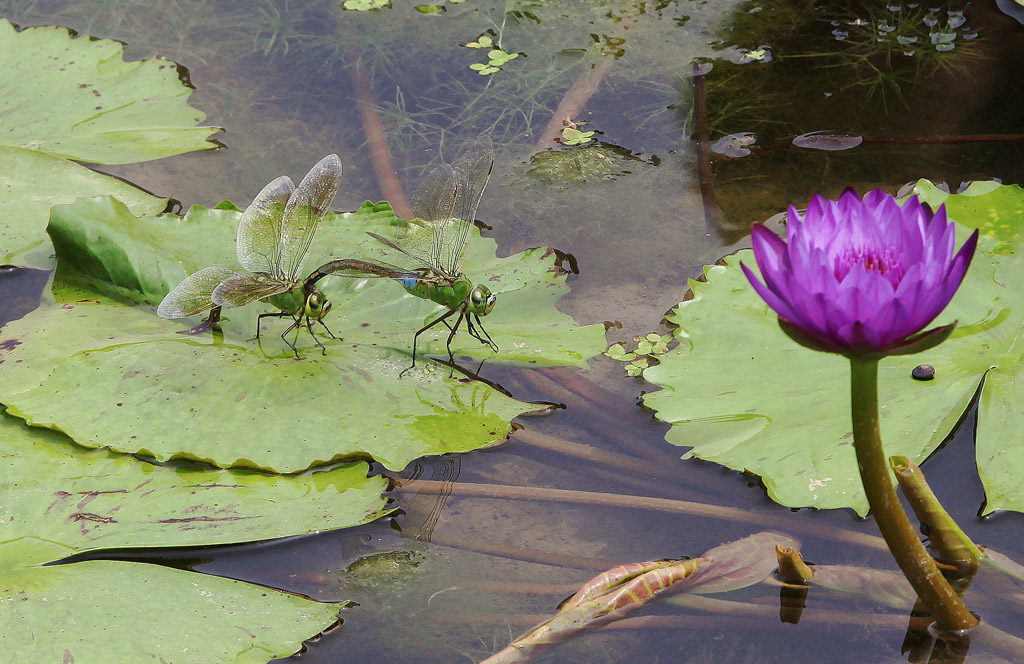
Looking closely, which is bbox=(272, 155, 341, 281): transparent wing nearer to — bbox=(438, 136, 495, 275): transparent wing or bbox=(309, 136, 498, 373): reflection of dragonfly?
bbox=(309, 136, 498, 373): reflection of dragonfly

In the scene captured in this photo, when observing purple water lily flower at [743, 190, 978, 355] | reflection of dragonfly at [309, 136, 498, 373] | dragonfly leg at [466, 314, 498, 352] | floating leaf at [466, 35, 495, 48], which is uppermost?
purple water lily flower at [743, 190, 978, 355]

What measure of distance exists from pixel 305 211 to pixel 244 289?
0.34m

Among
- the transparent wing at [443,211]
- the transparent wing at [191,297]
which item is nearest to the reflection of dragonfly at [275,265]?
the transparent wing at [191,297]

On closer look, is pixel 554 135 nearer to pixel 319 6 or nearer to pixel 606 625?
pixel 319 6

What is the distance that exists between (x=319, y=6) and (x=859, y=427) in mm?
3262

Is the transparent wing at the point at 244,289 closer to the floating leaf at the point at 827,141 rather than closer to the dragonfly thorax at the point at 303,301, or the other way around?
the dragonfly thorax at the point at 303,301

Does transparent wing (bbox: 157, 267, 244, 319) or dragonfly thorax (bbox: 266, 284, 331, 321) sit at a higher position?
transparent wing (bbox: 157, 267, 244, 319)

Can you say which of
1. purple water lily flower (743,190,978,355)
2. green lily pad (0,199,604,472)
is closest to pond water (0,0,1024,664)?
green lily pad (0,199,604,472)

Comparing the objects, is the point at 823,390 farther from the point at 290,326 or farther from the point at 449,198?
the point at 290,326

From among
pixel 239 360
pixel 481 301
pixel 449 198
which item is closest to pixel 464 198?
pixel 449 198

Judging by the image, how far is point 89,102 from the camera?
3189mm

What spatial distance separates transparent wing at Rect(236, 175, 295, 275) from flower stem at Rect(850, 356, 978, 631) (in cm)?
155

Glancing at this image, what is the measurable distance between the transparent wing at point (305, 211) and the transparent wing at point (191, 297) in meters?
0.25

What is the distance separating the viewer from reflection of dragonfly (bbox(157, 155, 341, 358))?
6.93ft
